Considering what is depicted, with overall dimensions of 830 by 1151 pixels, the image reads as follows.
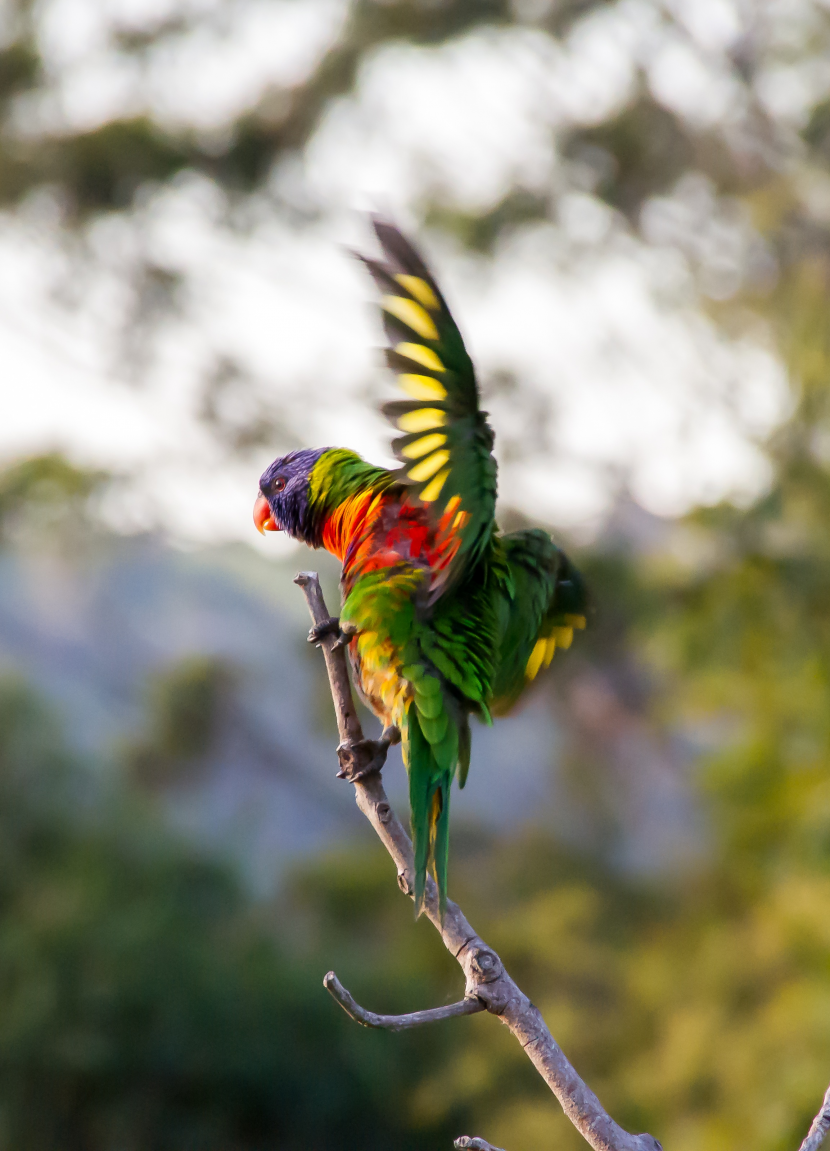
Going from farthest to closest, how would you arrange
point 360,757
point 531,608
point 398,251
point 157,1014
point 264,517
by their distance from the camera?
point 157,1014
point 264,517
point 531,608
point 360,757
point 398,251

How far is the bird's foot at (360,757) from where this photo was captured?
0.87m

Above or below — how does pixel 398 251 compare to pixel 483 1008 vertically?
above

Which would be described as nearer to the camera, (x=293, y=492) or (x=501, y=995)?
(x=501, y=995)

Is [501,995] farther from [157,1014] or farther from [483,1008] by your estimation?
[157,1014]

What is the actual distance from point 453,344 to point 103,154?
402cm

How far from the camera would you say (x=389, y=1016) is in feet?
2.28

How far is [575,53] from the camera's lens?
429 cm

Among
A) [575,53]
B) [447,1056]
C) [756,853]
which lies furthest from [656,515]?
[447,1056]

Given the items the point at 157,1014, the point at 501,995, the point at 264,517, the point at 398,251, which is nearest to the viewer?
the point at 398,251

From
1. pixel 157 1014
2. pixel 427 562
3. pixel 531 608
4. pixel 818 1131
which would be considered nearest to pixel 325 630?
pixel 427 562

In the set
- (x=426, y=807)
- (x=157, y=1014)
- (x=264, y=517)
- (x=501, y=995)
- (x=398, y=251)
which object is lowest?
(x=157, y=1014)

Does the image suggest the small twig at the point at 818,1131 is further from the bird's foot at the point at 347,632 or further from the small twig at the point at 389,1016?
the bird's foot at the point at 347,632

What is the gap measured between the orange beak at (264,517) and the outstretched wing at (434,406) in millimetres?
369

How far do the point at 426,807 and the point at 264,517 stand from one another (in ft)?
1.43
